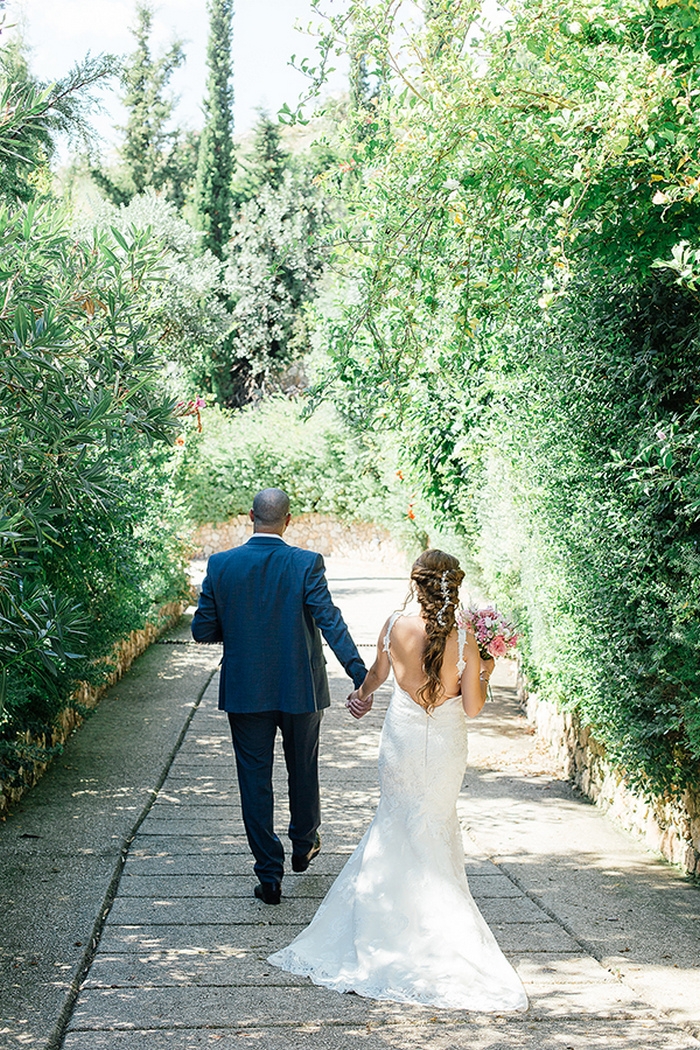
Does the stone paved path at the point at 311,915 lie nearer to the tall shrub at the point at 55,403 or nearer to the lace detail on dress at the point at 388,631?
the tall shrub at the point at 55,403

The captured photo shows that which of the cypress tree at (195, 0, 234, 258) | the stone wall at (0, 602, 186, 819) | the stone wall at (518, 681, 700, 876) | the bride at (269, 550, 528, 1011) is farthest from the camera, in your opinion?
the cypress tree at (195, 0, 234, 258)

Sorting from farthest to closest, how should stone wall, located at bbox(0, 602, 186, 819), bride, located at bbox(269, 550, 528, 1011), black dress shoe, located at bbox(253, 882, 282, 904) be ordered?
stone wall, located at bbox(0, 602, 186, 819) < black dress shoe, located at bbox(253, 882, 282, 904) < bride, located at bbox(269, 550, 528, 1011)

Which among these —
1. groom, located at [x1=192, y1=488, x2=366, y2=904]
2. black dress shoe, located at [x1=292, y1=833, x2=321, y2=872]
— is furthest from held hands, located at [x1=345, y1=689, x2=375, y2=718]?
black dress shoe, located at [x1=292, y1=833, x2=321, y2=872]

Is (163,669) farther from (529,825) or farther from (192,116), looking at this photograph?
(192,116)

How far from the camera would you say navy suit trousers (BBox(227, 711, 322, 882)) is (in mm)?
4789

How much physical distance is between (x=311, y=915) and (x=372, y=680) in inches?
46.1

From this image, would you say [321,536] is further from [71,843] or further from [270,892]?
[270,892]

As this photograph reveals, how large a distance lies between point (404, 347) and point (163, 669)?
21.8 feet

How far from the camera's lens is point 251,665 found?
4.81 metres

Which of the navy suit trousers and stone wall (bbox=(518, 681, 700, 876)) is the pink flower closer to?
the navy suit trousers

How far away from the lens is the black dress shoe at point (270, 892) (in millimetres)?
4789

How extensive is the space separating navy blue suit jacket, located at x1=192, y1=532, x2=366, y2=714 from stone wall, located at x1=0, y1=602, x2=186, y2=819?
202 centimetres

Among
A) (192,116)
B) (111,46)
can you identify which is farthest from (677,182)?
(192,116)

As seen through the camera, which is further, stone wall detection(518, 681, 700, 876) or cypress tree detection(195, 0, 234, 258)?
cypress tree detection(195, 0, 234, 258)
